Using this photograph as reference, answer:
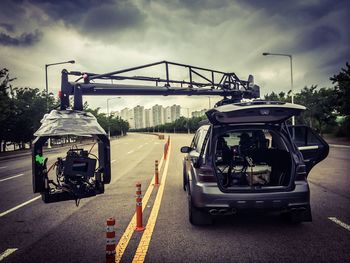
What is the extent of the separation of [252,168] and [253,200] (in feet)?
3.02

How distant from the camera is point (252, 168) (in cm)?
514

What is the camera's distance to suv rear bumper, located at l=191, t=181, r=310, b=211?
171 inches

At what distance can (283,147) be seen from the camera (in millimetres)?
5246

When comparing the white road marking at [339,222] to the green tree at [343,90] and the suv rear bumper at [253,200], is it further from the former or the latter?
the green tree at [343,90]

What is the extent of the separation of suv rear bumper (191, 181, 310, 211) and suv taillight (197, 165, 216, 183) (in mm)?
136

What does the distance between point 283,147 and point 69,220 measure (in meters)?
4.81

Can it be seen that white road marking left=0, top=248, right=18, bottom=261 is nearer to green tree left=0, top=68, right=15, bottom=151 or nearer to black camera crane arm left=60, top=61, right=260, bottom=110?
black camera crane arm left=60, top=61, right=260, bottom=110

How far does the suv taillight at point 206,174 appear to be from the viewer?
461 cm

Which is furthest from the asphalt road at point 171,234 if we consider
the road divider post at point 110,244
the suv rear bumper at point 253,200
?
the road divider post at point 110,244

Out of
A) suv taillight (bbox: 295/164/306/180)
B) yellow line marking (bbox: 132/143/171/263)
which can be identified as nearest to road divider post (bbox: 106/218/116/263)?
yellow line marking (bbox: 132/143/171/263)

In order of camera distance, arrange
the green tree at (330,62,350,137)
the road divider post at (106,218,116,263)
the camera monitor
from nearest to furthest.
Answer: the road divider post at (106,218,116,263)
the camera monitor
the green tree at (330,62,350,137)

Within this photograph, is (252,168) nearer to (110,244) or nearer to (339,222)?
(339,222)

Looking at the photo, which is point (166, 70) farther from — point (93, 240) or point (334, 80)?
point (334, 80)

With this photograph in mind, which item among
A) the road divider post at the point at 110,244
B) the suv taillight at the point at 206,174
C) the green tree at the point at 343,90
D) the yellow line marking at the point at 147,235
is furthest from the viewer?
the green tree at the point at 343,90
